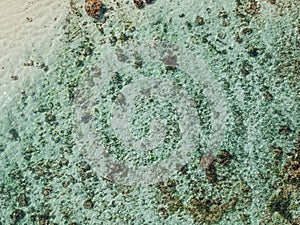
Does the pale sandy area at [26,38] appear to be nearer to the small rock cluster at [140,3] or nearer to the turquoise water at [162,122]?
the turquoise water at [162,122]

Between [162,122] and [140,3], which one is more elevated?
[140,3]

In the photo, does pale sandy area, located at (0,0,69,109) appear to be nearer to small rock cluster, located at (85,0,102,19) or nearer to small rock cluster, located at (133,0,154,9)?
small rock cluster, located at (85,0,102,19)

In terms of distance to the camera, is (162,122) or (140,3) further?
(140,3)

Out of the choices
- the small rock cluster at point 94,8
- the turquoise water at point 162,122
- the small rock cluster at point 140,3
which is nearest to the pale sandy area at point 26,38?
the turquoise water at point 162,122

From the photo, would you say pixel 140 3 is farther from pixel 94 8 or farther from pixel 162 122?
pixel 162 122

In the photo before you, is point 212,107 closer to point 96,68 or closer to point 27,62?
point 96,68

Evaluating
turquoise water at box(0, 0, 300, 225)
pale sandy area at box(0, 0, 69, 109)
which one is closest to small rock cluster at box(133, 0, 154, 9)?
turquoise water at box(0, 0, 300, 225)

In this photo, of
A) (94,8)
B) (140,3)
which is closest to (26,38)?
(94,8)
